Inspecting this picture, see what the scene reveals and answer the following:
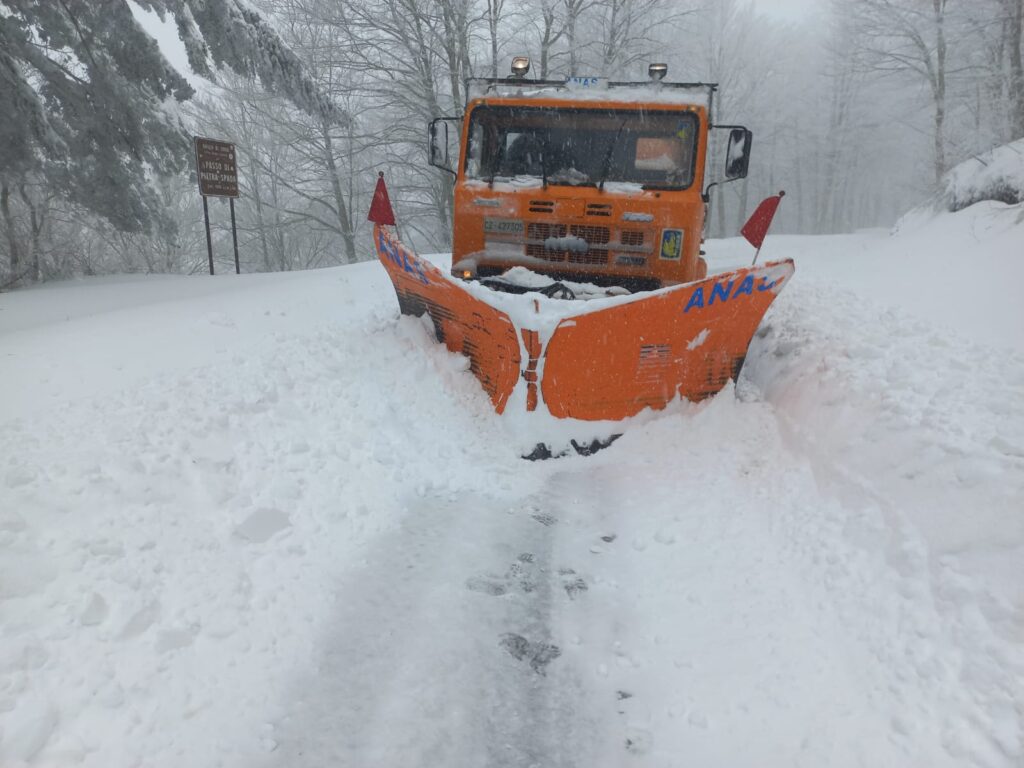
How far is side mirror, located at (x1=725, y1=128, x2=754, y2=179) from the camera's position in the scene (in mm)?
5309

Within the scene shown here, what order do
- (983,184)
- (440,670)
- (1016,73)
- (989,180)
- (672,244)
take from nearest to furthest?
1. (440,670)
2. (672,244)
3. (989,180)
4. (983,184)
5. (1016,73)

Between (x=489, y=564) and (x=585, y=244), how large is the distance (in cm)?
311

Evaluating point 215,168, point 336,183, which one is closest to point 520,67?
point 215,168

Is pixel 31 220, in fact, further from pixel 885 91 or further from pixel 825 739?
pixel 885 91

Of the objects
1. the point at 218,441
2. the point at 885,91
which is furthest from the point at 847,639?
the point at 885,91

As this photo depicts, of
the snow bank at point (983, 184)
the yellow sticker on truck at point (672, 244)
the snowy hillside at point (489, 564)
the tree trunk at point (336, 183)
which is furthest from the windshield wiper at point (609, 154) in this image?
the tree trunk at point (336, 183)

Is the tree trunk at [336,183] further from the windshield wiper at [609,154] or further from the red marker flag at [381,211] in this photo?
the windshield wiper at [609,154]

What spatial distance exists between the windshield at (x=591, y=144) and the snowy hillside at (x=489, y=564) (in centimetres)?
188

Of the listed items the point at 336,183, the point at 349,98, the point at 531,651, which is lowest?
the point at 531,651

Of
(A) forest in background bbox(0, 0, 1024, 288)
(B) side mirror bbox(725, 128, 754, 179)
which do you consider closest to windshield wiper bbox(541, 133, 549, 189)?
(B) side mirror bbox(725, 128, 754, 179)

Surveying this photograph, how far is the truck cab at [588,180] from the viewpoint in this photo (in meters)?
5.31

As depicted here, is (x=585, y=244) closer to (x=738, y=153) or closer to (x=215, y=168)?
(x=738, y=153)

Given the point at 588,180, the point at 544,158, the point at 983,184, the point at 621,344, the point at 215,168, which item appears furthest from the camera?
the point at 983,184

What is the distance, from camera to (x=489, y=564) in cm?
318
